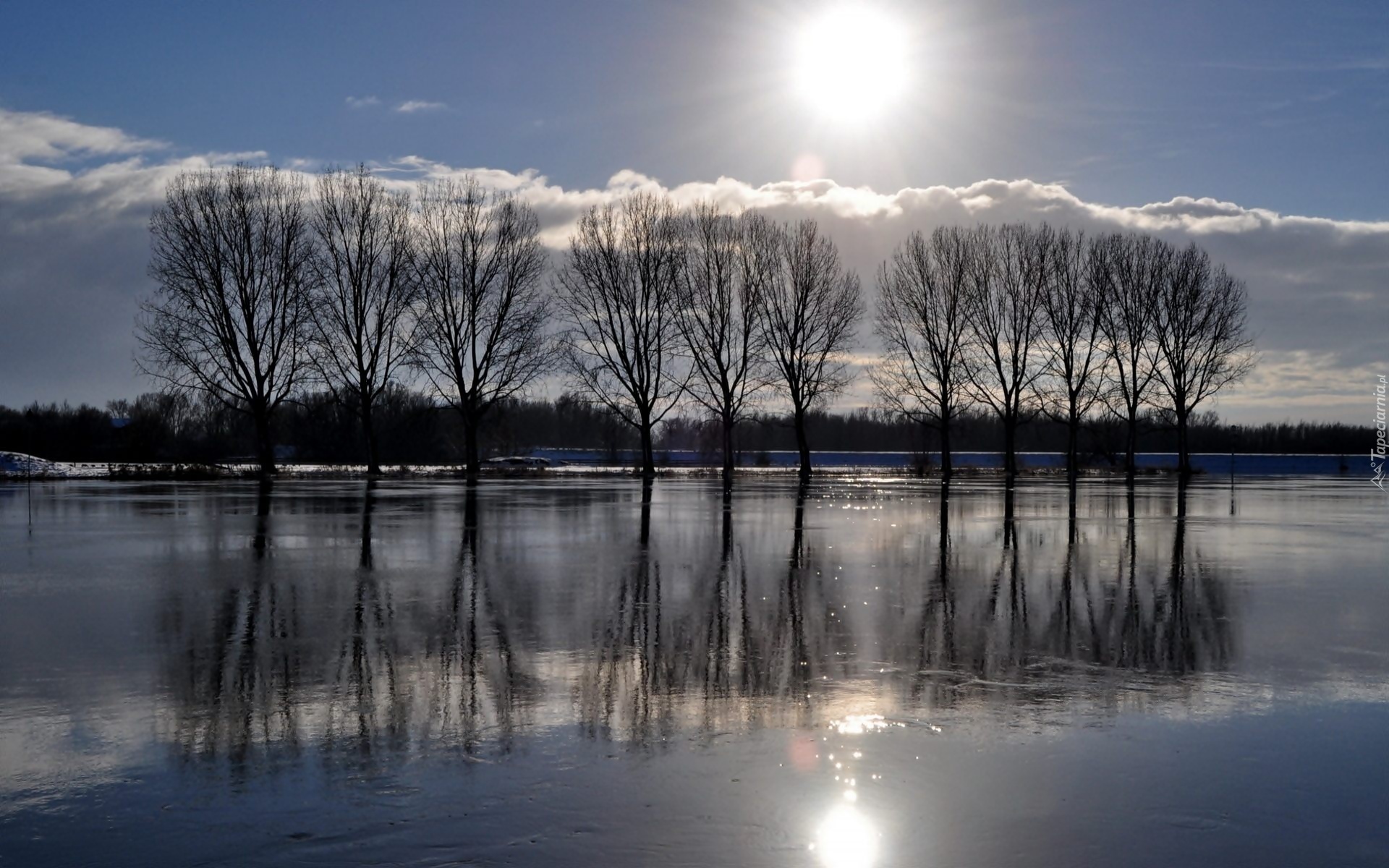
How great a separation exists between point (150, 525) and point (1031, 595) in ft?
53.3

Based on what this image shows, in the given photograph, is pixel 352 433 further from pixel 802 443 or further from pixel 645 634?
pixel 645 634

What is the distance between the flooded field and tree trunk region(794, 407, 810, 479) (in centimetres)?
3519

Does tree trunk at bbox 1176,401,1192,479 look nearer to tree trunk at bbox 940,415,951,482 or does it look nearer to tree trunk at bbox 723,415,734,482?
tree trunk at bbox 940,415,951,482

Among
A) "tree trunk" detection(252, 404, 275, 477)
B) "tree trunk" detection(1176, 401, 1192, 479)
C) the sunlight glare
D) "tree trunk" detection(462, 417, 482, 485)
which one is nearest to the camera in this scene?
the sunlight glare

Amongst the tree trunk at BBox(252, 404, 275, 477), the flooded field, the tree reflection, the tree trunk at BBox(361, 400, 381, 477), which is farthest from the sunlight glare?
the tree trunk at BBox(252, 404, 275, 477)

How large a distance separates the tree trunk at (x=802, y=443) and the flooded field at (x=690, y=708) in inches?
1386

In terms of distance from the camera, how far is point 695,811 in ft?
17.1

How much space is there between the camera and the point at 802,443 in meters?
54.4

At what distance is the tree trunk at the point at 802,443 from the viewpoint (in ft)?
170

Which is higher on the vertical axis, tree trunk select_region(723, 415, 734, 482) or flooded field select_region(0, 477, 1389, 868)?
tree trunk select_region(723, 415, 734, 482)

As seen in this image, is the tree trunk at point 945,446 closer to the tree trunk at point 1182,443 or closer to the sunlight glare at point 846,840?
the tree trunk at point 1182,443

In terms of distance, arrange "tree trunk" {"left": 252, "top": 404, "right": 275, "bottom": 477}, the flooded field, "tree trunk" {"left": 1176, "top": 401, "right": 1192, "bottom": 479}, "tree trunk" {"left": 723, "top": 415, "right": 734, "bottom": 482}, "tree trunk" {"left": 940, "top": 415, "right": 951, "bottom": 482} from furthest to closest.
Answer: "tree trunk" {"left": 1176, "top": 401, "right": 1192, "bottom": 479} → "tree trunk" {"left": 723, "top": 415, "right": 734, "bottom": 482} → "tree trunk" {"left": 940, "top": 415, "right": 951, "bottom": 482} → "tree trunk" {"left": 252, "top": 404, "right": 275, "bottom": 477} → the flooded field

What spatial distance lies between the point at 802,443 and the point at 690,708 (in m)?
47.6

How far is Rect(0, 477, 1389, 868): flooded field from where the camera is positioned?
4.94m
